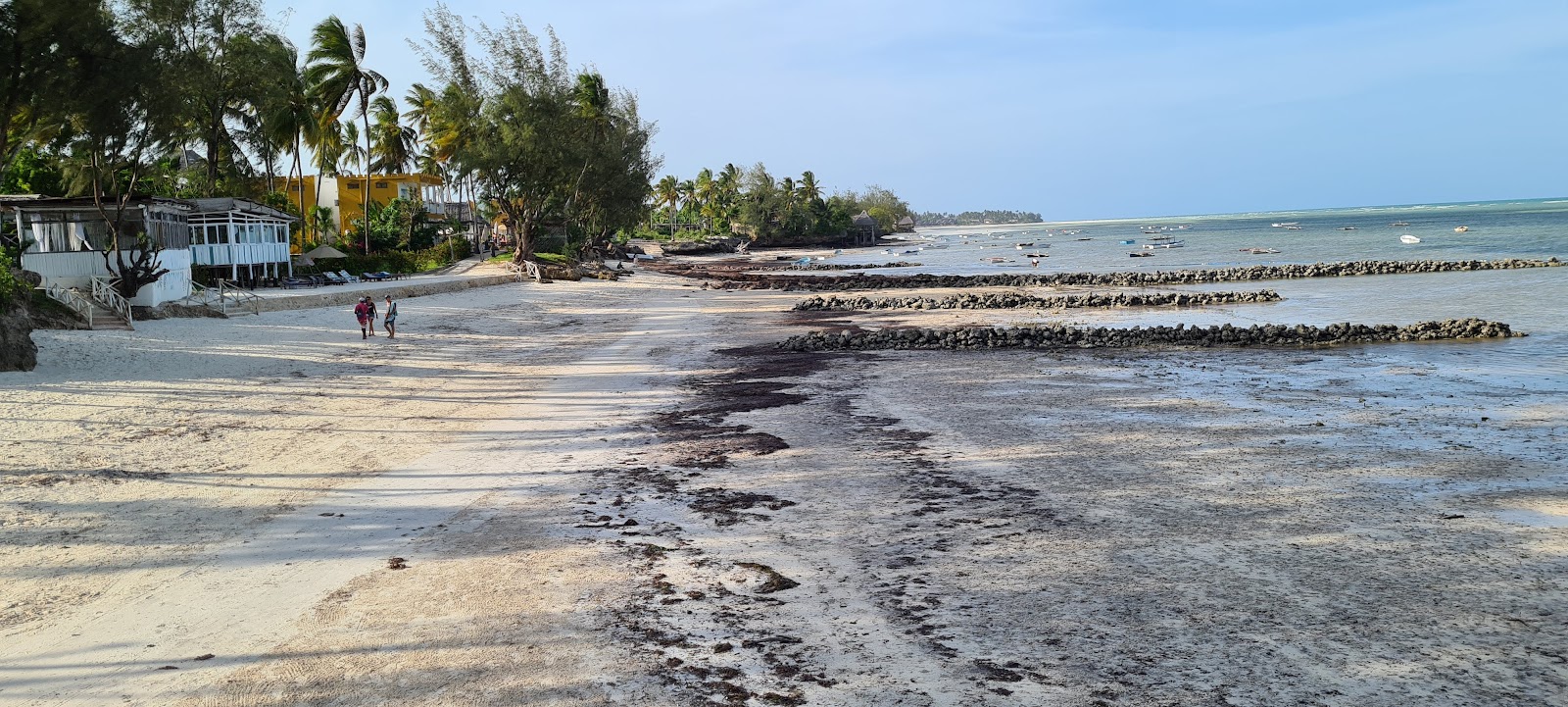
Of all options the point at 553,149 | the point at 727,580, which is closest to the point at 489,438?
the point at 727,580

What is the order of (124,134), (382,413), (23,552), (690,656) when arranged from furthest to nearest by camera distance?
1. (124,134)
2. (382,413)
3. (23,552)
4. (690,656)

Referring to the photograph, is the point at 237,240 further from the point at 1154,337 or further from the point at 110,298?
the point at 1154,337

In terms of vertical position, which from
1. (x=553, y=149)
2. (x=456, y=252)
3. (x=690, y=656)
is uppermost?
(x=553, y=149)

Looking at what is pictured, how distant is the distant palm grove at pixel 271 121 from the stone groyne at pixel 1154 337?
15588 millimetres

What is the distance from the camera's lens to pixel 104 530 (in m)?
8.81

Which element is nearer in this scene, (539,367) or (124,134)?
(539,367)

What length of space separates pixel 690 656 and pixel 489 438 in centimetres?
800

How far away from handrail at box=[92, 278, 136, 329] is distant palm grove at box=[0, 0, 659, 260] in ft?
10.3

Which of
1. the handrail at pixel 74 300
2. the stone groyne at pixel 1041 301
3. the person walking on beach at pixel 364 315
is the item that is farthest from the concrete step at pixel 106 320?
the stone groyne at pixel 1041 301

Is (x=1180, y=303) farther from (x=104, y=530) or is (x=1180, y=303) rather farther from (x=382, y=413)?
(x=104, y=530)

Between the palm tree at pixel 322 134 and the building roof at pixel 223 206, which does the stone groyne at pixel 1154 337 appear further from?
the palm tree at pixel 322 134

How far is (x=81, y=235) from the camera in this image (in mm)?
28625

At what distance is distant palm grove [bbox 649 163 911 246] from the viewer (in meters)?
124

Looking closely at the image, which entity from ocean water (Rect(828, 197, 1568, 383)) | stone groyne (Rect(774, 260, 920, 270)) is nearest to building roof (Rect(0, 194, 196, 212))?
ocean water (Rect(828, 197, 1568, 383))
